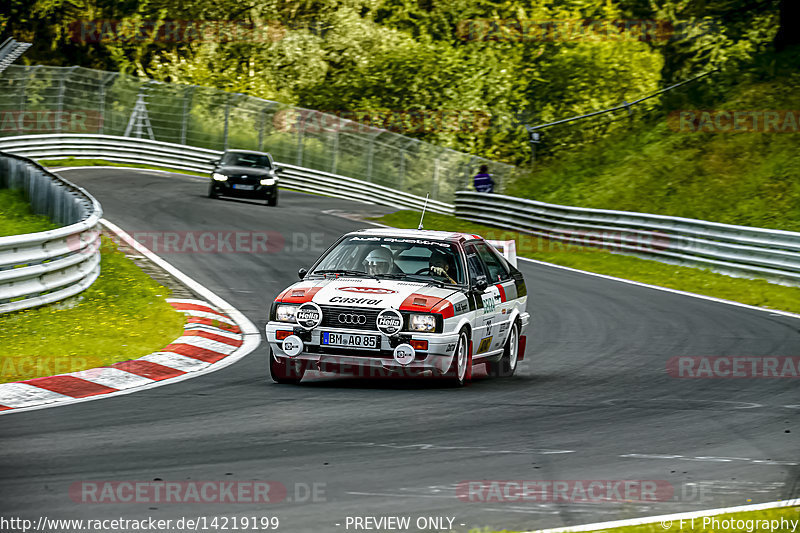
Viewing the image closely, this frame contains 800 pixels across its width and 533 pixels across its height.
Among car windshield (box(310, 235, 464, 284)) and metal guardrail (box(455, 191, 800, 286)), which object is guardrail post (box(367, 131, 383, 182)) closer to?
metal guardrail (box(455, 191, 800, 286))

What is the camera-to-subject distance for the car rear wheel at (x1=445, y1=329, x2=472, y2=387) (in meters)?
9.84

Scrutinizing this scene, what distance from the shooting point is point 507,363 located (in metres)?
11.5

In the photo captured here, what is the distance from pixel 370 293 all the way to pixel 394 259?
1.05 m

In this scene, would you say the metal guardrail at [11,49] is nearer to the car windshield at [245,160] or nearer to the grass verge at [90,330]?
the car windshield at [245,160]

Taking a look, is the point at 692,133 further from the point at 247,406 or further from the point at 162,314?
the point at 247,406

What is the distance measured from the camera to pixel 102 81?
42.2 m

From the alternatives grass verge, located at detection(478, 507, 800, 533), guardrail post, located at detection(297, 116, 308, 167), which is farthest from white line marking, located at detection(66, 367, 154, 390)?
guardrail post, located at detection(297, 116, 308, 167)

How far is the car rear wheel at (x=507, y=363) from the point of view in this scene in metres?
11.4

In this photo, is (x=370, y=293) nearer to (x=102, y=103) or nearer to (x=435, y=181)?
(x=435, y=181)

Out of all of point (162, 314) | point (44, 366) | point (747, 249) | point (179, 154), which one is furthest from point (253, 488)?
point (179, 154)

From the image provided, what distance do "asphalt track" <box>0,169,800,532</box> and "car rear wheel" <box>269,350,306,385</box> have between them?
150mm

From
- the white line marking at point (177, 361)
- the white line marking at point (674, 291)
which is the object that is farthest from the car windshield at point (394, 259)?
the white line marking at point (674, 291)

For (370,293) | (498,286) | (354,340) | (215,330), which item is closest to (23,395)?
(354,340)

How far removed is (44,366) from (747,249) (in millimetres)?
14815
